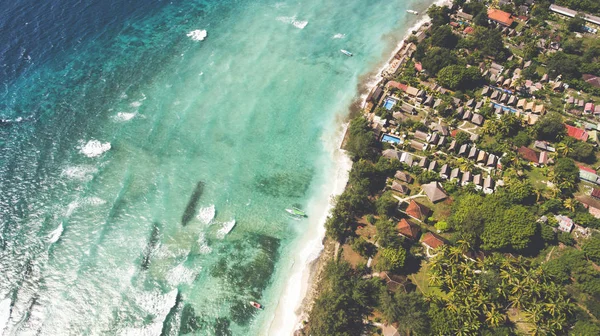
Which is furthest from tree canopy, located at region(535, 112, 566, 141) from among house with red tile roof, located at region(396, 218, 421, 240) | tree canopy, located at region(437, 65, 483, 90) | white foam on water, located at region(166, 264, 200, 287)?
white foam on water, located at region(166, 264, 200, 287)

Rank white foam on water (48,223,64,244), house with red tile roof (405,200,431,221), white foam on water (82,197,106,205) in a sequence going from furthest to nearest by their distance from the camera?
white foam on water (82,197,106,205) < house with red tile roof (405,200,431,221) < white foam on water (48,223,64,244)

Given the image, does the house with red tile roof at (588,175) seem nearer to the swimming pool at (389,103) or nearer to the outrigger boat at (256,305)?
the swimming pool at (389,103)

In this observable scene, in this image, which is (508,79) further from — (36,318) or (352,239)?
(36,318)

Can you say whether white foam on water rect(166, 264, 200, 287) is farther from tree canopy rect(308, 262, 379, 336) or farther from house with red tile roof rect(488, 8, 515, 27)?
house with red tile roof rect(488, 8, 515, 27)

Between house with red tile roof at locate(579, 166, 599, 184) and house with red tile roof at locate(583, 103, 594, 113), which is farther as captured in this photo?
house with red tile roof at locate(583, 103, 594, 113)

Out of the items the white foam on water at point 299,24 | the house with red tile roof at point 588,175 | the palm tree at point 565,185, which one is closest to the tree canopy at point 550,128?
the house with red tile roof at point 588,175

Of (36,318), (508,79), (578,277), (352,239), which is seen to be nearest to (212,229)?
(352,239)
